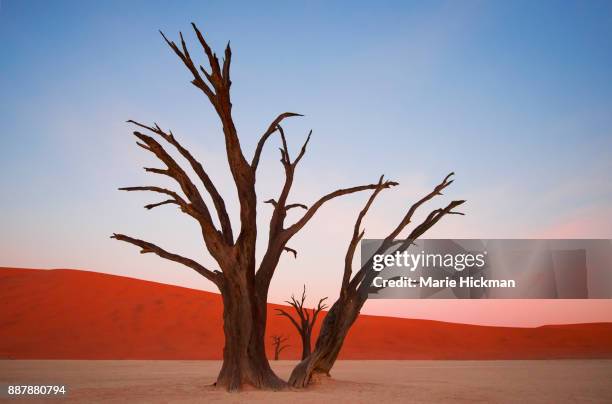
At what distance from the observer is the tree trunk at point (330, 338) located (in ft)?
46.0

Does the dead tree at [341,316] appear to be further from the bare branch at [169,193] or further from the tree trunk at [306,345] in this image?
the tree trunk at [306,345]

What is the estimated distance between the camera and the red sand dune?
49.1 meters

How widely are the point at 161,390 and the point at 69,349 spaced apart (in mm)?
37889

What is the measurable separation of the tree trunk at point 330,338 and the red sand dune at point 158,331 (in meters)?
34.1

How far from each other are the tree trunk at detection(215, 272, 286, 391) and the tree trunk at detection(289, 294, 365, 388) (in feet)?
3.14

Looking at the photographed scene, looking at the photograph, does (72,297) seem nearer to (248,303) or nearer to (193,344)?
(193,344)

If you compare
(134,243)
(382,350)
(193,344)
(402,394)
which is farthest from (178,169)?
(382,350)

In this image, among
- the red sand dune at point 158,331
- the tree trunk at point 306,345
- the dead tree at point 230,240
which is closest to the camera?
the dead tree at point 230,240

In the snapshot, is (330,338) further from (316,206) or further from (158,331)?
(158,331)

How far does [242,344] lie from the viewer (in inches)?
507

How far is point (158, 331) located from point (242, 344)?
45619 mm

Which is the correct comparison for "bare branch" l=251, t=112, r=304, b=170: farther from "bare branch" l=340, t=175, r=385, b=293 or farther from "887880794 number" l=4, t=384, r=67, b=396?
"887880794 number" l=4, t=384, r=67, b=396

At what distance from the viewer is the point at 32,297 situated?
61250 millimetres

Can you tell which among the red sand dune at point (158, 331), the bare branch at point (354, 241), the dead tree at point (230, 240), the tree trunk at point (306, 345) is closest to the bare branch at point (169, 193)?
the dead tree at point (230, 240)
